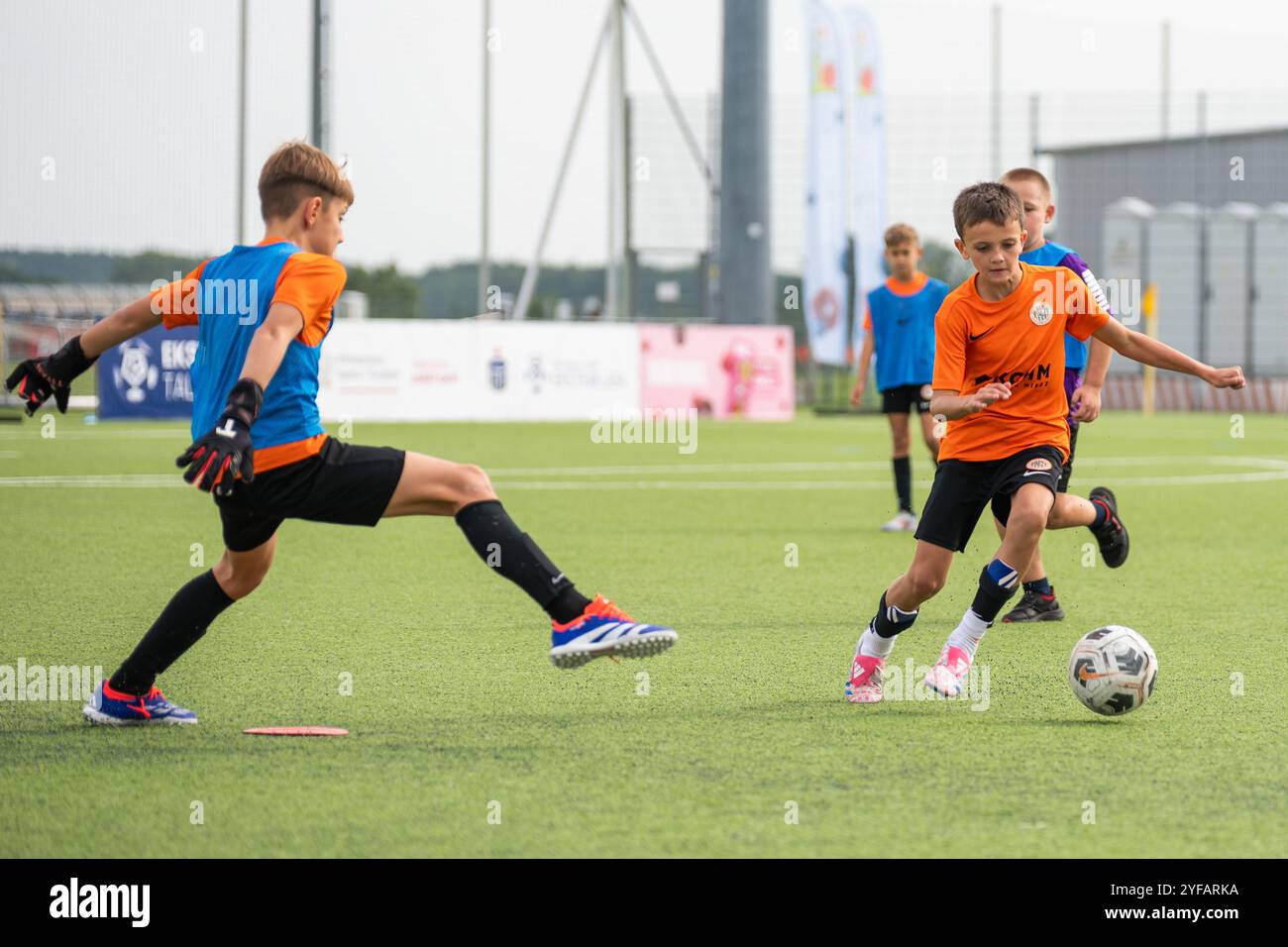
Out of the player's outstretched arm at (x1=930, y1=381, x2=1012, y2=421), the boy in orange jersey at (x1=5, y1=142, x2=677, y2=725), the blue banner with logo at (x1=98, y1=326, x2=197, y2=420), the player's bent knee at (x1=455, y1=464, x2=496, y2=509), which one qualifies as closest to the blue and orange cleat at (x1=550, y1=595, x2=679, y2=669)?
the boy in orange jersey at (x1=5, y1=142, x2=677, y2=725)

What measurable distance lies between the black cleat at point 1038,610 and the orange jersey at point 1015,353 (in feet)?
6.19

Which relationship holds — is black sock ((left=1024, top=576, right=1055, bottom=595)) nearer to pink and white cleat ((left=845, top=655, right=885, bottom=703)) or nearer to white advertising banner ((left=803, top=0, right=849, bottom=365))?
pink and white cleat ((left=845, top=655, right=885, bottom=703))

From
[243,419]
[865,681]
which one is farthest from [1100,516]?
[243,419]

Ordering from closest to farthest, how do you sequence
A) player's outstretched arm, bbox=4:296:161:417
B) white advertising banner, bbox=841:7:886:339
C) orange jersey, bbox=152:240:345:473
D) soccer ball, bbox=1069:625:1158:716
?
1. orange jersey, bbox=152:240:345:473
2. player's outstretched arm, bbox=4:296:161:417
3. soccer ball, bbox=1069:625:1158:716
4. white advertising banner, bbox=841:7:886:339

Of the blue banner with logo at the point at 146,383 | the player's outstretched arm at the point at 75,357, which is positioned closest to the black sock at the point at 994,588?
the player's outstretched arm at the point at 75,357

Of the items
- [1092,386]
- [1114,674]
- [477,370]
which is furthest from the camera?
[477,370]

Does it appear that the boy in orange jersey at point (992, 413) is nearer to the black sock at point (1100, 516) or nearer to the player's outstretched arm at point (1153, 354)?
the player's outstretched arm at point (1153, 354)

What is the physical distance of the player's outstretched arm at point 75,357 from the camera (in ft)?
17.4

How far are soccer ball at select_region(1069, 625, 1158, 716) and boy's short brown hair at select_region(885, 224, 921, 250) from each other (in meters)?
6.71

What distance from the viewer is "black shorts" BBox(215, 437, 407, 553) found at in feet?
16.5

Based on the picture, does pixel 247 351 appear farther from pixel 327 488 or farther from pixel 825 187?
pixel 825 187

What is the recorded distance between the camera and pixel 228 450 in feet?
15.3

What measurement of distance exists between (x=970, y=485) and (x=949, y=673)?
25.8 inches
